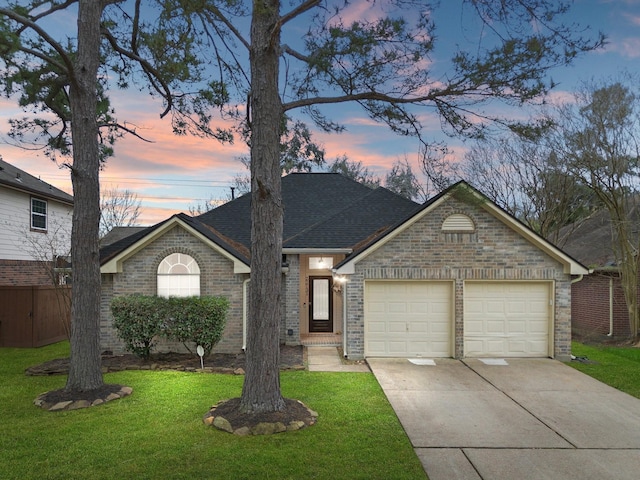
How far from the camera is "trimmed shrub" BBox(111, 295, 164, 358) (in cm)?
1031

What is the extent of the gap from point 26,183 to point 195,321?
12054 millimetres

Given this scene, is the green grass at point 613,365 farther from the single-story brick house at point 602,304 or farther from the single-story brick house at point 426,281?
the single-story brick house at point 602,304

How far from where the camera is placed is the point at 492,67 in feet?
22.2

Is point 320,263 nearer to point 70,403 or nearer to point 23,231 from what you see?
point 70,403

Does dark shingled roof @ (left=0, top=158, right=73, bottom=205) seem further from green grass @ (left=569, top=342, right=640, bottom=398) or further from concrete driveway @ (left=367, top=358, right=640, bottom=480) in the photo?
green grass @ (left=569, top=342, right=640, bottom=398)

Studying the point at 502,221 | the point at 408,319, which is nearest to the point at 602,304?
the point at 502,221

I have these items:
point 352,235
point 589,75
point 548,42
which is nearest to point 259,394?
point 548,42

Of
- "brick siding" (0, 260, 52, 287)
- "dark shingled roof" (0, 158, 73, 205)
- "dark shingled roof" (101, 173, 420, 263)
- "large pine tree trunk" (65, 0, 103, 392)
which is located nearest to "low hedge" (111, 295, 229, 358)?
"dark shingled roof" (101, 173, 420, 263)

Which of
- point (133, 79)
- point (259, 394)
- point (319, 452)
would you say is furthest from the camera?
point (133, 79)

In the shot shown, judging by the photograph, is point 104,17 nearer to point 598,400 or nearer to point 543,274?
point 543,274

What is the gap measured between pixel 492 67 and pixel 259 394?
20.9 ft

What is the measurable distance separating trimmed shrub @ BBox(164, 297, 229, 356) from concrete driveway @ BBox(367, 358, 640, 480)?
4063 millimetres

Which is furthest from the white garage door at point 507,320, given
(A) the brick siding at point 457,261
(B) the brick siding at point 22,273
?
(B) the brick siding at point 22,273

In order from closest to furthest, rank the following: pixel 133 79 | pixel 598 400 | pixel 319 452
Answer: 1. pixel 319 452
2. pixel 598 400
3. pixel 133 79
